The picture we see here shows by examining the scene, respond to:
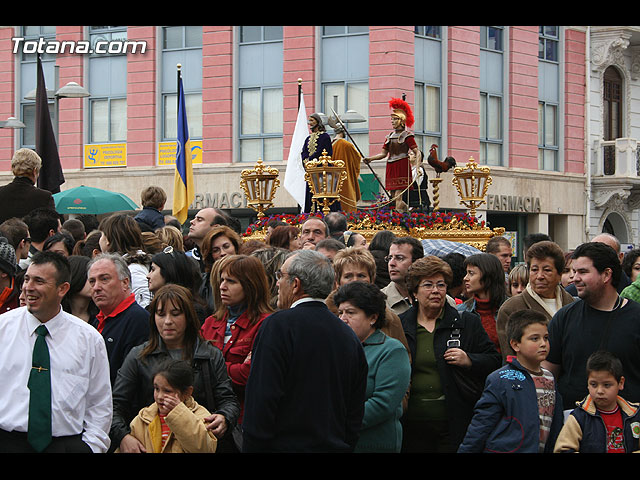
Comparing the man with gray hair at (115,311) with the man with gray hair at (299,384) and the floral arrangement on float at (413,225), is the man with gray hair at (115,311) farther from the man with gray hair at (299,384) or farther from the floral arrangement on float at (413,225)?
the floral arrangement on float at (413,225)

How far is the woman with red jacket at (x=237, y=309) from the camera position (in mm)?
6238

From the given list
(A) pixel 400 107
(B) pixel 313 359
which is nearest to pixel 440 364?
(B) pixel 313 359

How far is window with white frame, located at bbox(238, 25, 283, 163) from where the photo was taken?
94.3ft

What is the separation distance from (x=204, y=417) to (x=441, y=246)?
613 centimetres

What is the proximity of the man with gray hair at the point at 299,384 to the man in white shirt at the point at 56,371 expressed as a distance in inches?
35.2

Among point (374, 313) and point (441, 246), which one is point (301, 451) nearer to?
point (374, 313)

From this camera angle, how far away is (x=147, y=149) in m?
29.5

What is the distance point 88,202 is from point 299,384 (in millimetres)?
11116

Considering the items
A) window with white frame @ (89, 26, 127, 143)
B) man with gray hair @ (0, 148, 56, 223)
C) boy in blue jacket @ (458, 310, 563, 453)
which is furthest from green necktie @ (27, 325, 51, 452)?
window with white frame @ (89, 26, 127, 143)

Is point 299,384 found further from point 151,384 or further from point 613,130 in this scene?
point 613,130

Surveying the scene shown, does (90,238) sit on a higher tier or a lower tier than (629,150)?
lower

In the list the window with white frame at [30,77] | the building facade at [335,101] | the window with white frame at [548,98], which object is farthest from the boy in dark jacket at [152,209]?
the window with white frame at [548,98]

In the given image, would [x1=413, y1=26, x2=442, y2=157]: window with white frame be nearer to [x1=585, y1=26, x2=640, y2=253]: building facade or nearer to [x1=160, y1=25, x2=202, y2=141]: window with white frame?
[x1=585, y1=26, x2=640, y2=253]: building facade

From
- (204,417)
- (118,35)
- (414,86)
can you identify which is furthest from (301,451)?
(118,35)
